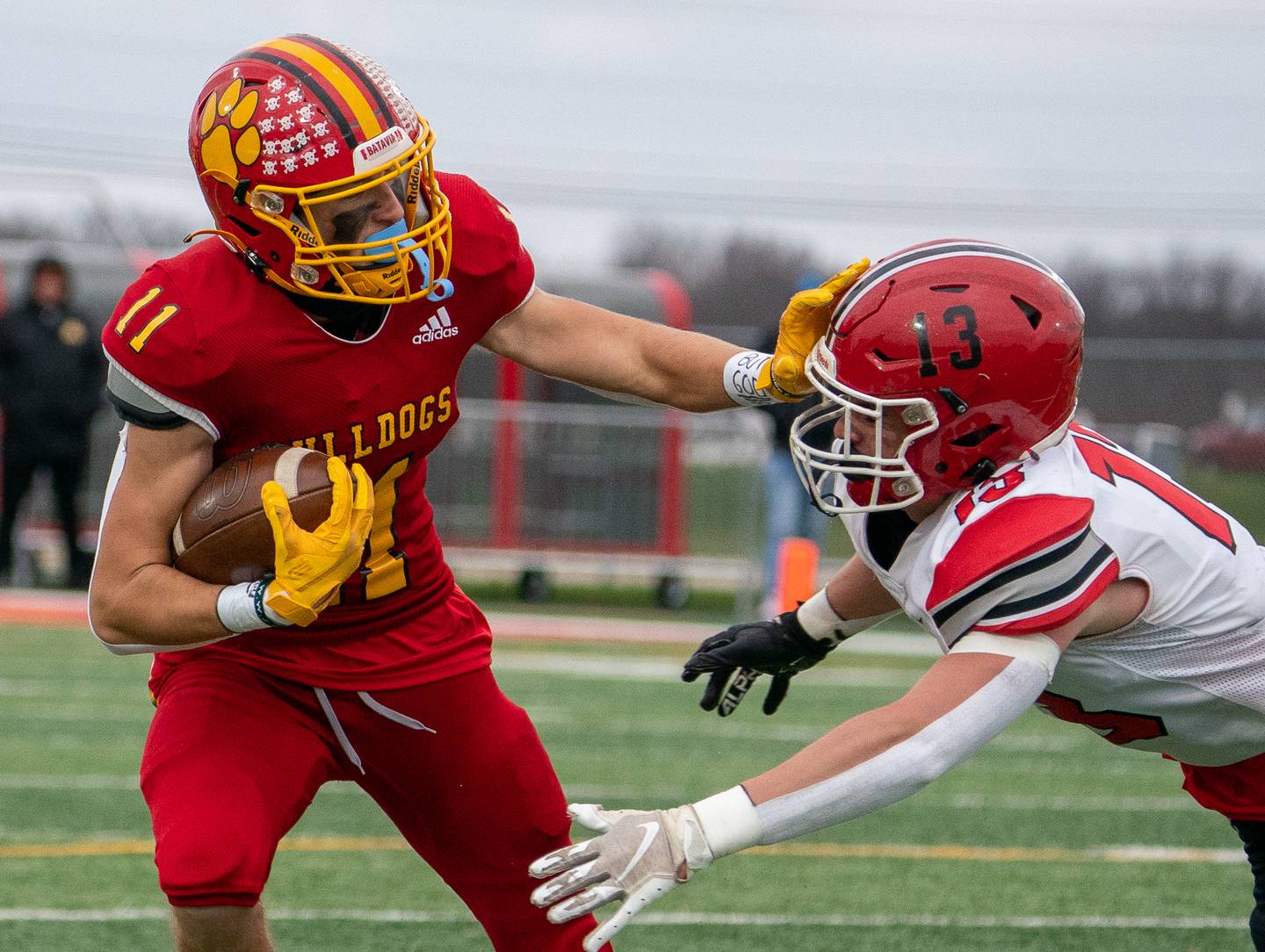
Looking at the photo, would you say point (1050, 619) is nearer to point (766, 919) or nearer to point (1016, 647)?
point (1016, 647)

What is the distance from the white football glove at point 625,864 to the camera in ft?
7.84

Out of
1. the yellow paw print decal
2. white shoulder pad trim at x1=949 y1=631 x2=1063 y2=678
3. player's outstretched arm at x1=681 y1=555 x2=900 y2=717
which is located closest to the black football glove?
player's outstretched arm at x1=681 y1=555 x2=900 y2=717

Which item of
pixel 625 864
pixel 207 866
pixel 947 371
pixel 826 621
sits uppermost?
pixel 947 371

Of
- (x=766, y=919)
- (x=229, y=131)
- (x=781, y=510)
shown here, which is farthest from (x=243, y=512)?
(x=781, y=510)

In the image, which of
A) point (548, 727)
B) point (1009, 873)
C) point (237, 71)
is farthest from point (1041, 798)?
point (237, 71)

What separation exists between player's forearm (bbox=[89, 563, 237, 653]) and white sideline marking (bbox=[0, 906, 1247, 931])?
158cm

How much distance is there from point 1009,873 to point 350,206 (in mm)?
2922

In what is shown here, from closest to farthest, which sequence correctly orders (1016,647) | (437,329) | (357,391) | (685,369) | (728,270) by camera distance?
(1016,647), (357,391), (437,329), (685,369), (728,270)

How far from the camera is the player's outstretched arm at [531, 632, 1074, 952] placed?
2410 mm

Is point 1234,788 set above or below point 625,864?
below

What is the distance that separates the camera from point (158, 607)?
Result: 2.89m

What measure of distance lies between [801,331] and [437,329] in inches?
27.7

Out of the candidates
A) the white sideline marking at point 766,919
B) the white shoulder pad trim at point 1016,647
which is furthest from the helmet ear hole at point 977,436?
the white sideline marking at point 766,919

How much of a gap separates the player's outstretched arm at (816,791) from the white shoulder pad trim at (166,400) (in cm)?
103
